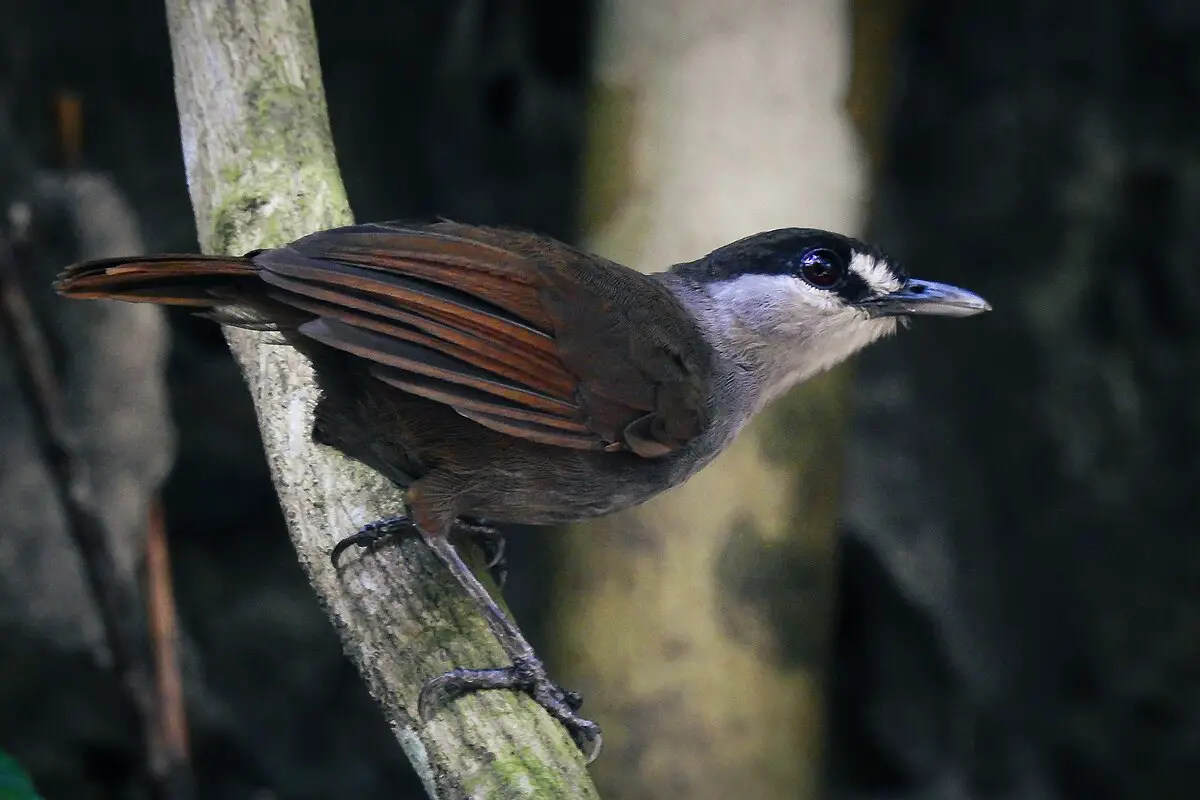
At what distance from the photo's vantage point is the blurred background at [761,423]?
3.84 metres

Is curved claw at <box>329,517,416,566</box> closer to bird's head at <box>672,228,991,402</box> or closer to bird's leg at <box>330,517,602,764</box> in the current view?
bird's leg at <box>330,517,602,764</box>

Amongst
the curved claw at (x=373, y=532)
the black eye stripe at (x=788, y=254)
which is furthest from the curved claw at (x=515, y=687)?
the black eye stripe at (x=788, y=254)

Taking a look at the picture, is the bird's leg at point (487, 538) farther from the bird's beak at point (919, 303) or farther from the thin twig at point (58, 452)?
the bird's beak at point (919, 303)

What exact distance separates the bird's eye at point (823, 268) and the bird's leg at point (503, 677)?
1.08m

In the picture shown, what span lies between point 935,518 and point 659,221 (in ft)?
5.48

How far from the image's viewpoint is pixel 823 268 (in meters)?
3.09

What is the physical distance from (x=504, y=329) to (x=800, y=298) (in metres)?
0.81

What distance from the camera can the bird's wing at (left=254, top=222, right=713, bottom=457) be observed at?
2.46m

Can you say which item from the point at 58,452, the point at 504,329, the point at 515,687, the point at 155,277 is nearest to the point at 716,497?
the point at 504,329

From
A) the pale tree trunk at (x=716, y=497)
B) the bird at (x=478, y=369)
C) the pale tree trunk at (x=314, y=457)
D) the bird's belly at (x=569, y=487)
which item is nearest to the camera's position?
the pale tree trunk at (x=314, y=457)

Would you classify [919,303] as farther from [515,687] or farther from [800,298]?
[515,687]

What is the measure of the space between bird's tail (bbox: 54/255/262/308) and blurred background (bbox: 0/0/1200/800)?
1.46m

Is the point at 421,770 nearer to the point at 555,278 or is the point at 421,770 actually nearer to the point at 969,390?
the point at 555,278

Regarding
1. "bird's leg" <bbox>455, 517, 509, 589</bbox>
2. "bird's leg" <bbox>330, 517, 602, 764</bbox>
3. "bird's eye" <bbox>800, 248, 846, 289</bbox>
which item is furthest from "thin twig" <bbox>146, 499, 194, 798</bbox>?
"bird's eye" <bbox>800, 248, 846, 289</bbox>
